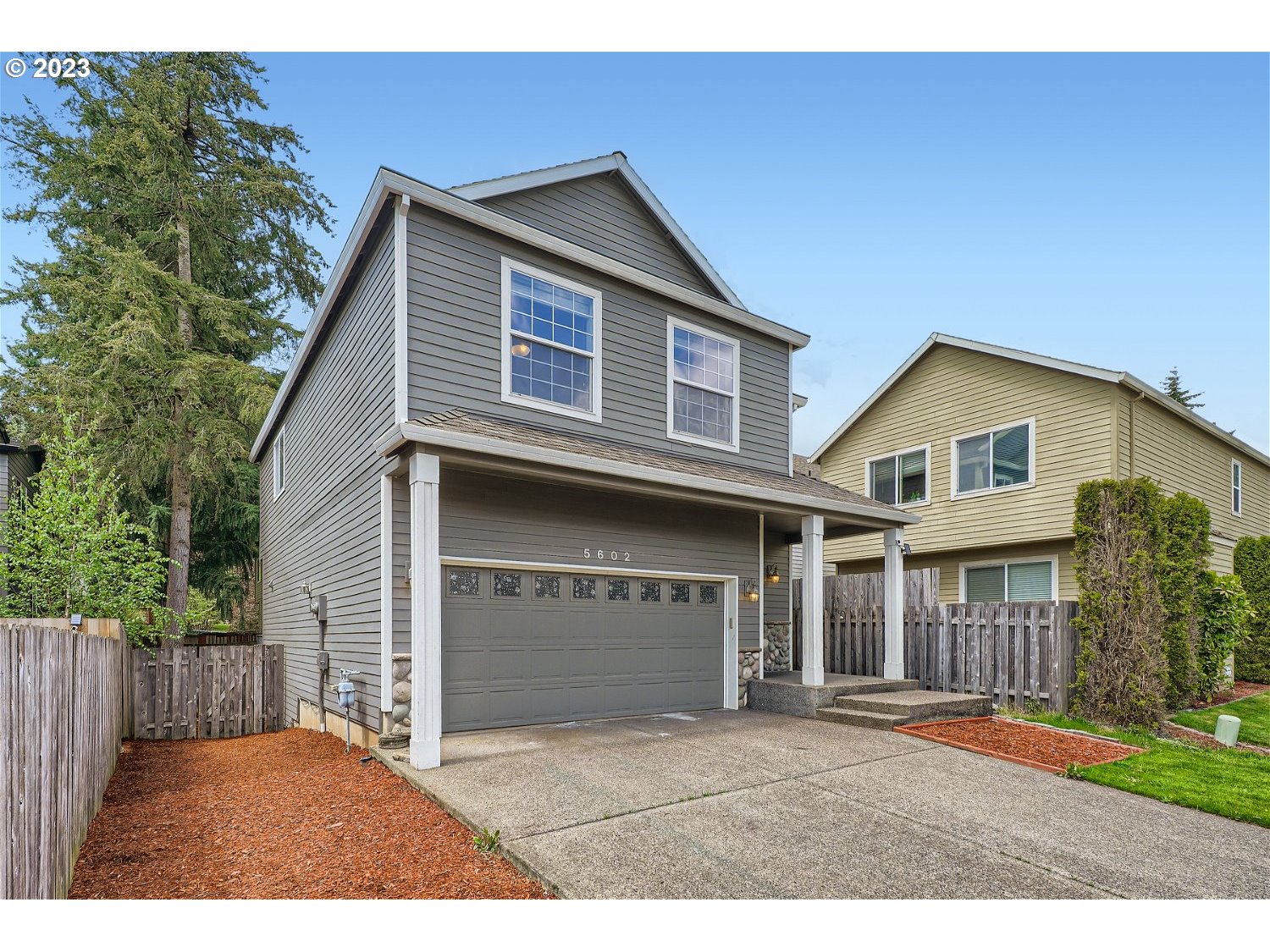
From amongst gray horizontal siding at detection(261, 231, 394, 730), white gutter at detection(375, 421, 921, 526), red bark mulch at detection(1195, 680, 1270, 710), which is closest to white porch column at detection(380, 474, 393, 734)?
gray horizontal siding at detection(261, 231, 394, 730)

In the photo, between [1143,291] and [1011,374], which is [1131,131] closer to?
[1011,374]

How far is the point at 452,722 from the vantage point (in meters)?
7.64

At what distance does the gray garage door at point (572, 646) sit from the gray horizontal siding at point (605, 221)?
179 inches

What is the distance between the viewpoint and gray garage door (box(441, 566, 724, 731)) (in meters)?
7.77

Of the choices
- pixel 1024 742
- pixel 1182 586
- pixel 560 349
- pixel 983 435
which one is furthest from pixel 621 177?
pixel 983 435

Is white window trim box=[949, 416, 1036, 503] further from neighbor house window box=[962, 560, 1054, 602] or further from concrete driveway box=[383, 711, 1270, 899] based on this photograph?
concrete driveway box=[383, 711, 1270, 899]

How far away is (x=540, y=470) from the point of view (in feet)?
24.3

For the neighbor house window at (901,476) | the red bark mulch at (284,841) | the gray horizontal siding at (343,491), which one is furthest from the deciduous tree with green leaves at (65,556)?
the neighbor house window at (901,476)

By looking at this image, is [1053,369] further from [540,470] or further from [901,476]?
[540,470]

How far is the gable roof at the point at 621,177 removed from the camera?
8547mm

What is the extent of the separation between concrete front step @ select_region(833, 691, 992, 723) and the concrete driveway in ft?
3.96

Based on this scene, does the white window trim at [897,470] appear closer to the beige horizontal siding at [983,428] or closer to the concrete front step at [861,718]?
the beige horizontal siding at [983,428]

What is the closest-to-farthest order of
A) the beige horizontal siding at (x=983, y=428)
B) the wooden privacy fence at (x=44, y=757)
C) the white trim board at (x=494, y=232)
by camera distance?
1. the wooden privacy fence at (x=44, y=757)
2. the white trim board at (x=494, y=232)
3. the beige horizontal siding at (x=983, y=428)

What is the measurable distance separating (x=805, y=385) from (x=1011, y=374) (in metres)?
88.3
